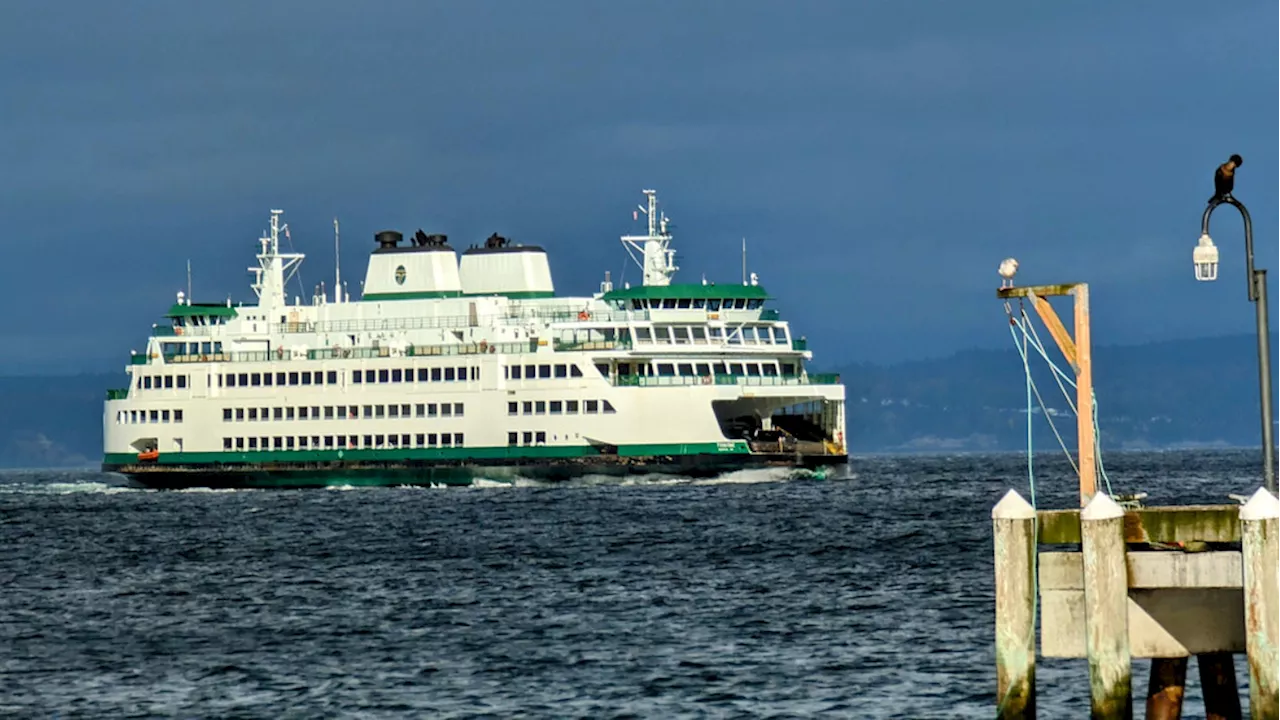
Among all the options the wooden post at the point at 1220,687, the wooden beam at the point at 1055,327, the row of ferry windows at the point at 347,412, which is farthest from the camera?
the row of ferry windows at the point at 347,412

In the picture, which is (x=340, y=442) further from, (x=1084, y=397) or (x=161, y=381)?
(x=1084, y=397)

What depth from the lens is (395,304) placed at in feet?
260

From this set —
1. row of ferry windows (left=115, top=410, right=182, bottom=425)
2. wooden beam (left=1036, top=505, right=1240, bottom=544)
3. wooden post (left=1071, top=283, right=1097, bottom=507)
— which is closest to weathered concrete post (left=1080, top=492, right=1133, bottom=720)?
wooden beam (left=1036, top=505, right=1240, bottom=544)

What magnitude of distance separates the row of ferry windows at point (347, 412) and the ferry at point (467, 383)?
0.07 m

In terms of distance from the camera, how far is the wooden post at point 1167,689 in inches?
763

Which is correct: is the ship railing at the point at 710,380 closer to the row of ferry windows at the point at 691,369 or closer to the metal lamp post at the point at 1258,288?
the row of ferry windows at the point at 691,369

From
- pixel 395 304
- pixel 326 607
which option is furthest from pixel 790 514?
pixel 395 304

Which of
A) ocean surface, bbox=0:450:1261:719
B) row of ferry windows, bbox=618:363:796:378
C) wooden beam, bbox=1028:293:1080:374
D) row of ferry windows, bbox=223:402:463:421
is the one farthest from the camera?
→ row of ferry windows, bbox=223:402:463:421

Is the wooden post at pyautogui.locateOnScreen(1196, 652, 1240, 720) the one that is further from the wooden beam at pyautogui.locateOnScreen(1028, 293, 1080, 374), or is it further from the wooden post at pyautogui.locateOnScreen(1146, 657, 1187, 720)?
the wooden beam at pyautogui.locateOnScreen(1028, 293, 1080, 374)

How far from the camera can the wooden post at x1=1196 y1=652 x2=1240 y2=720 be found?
64.3 feet

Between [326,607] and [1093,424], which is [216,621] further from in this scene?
[1093,424]

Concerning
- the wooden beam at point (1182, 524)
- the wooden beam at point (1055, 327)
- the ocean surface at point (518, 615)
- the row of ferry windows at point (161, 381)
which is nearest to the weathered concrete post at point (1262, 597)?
the wooden beam at point (1182, 524)

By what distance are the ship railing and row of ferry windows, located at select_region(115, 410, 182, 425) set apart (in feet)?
56.5

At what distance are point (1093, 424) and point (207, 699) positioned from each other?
35.5ft
